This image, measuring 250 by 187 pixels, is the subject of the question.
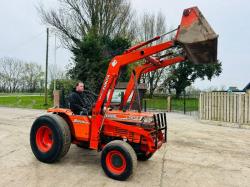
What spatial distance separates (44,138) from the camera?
244 inches

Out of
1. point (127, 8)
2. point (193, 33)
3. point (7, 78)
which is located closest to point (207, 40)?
point (193, 33)

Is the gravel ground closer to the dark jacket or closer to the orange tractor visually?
the orange tractor

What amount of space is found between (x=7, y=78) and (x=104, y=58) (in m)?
55.9

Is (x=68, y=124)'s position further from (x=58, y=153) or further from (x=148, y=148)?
(x=148, y=148)

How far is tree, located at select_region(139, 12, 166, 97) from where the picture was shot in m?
33.5

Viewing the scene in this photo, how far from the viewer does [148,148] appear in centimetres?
537

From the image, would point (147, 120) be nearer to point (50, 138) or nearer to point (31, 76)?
point (50, 138)

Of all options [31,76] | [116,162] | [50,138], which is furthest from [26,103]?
[31,76]

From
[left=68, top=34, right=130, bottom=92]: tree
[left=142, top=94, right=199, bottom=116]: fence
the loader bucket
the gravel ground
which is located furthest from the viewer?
[left=68, top=34, right=130, bottom=92]: tree

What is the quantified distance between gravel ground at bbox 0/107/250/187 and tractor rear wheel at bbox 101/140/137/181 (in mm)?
143

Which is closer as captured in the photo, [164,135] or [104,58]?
[164,135]

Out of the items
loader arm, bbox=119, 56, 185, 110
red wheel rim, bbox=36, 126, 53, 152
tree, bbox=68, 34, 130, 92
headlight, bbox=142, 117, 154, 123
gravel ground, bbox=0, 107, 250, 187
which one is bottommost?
gravel ground, bbox=0, 107, 250, 187

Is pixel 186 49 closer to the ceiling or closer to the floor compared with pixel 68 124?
closer to the ceiling

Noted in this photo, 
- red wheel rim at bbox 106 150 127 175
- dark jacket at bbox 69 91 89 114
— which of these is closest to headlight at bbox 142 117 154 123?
red wheel rim at bbox 106 150 127 175
